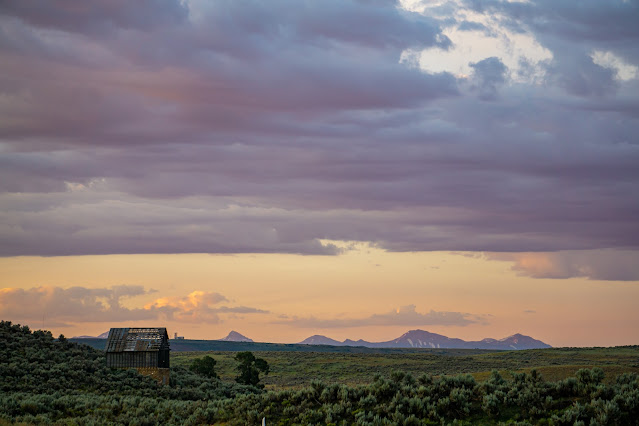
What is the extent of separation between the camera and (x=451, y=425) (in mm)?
27297

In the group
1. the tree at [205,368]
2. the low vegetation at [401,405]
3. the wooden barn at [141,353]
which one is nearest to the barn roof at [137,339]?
the wooden barn at [141,353]

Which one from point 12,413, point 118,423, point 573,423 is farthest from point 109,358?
point 573,423

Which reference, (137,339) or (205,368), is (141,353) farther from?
(205,368)

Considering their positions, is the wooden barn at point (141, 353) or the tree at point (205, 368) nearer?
the wooden barn at point (141, 353)

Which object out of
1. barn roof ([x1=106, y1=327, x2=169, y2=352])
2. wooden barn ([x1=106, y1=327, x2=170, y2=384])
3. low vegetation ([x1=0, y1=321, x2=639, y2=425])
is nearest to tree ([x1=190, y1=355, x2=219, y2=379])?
barn roof ([x1=106, y1=327, x2=169, y2=352])

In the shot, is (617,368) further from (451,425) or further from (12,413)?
(12,413)

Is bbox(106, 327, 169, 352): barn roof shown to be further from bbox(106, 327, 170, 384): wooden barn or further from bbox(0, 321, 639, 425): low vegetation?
bbox(0, 321, 639, 425): low vegetation

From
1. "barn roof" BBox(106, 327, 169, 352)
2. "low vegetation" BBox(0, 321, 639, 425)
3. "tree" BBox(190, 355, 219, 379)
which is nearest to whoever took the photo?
"low vegetation" BBox(0, 321, 639, 425)

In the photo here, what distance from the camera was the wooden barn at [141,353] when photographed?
6612 cm

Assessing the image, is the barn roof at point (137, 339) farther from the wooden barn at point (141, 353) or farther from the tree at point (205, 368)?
the tree at point (205, 368)

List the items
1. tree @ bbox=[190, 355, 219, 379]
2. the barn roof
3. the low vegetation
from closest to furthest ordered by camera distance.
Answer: the low vegetation → the barn roof → tree @ bbox=[190, 355, 219, 379]

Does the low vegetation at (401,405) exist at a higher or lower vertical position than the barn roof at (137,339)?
lower

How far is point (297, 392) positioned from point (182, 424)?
6.03 metres

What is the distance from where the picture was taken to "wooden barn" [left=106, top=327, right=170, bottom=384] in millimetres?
66125
